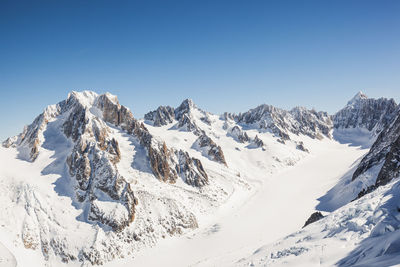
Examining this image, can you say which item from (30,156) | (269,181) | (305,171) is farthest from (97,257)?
(305,171)

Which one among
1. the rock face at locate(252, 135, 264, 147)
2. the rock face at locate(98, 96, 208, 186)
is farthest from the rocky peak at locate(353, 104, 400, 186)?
the rock face at locate(252, 135, 264, 147)

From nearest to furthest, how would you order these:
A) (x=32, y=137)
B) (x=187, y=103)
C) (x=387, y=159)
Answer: (x=387, y=159) < (x=32, y=137) < (x=187, y=103)

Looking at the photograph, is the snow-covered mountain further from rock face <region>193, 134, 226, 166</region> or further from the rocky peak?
rock face <region>193, 134, 226, 166</region>

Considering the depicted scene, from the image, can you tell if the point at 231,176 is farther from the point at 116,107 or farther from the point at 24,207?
the point at 24,207

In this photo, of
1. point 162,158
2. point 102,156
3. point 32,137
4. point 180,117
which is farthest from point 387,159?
point 180,117

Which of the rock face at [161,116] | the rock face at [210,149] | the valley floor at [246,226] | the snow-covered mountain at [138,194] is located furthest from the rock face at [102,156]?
the rock face at [161,116]

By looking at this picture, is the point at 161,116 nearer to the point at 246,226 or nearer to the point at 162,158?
the point at 162,158
